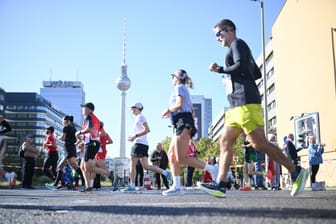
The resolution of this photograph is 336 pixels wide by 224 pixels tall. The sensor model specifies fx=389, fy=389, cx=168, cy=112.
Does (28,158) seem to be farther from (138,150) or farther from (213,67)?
(213,67)

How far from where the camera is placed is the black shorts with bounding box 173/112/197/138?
6.12m

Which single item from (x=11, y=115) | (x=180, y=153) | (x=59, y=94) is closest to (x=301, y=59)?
(x=180, y=153)

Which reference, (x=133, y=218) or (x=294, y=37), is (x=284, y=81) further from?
(x=133, y=218)

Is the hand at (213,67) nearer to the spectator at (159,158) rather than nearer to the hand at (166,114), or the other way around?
the hand at (166,114)

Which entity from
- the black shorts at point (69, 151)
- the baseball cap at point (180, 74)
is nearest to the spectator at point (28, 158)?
the black shorts at point (69, 151)

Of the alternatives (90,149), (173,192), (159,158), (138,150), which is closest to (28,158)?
(159,158)

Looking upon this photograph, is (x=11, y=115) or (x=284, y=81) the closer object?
(x=284, y=81)

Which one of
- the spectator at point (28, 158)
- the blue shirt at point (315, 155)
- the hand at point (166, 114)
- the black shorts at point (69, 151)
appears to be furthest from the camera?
the spectator at point (28, 158)

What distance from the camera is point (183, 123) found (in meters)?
6.14

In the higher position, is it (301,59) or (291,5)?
(291,5)

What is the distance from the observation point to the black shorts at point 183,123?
6.12m

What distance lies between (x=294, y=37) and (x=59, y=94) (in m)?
177

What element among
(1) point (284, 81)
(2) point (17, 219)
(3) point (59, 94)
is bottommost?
(2) point (17, 219)

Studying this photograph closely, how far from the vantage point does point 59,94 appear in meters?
198
